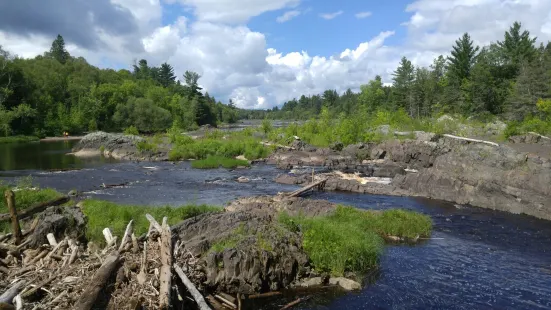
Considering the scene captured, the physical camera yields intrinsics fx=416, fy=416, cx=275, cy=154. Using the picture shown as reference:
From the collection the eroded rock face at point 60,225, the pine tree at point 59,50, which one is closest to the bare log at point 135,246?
the eroded rock face at point 60,225

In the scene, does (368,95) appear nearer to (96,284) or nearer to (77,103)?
(77,103)

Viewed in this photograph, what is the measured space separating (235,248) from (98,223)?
25.2ft

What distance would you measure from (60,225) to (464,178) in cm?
2952

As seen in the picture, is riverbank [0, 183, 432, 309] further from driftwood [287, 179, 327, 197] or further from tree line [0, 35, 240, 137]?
tree line [0, 35, 240, 137]

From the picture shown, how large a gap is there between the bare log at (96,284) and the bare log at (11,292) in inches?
66.0

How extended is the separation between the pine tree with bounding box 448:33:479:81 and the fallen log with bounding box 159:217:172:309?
9732 centimetres

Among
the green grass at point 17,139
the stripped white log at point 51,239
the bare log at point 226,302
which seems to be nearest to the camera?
the bare log at point 226,302

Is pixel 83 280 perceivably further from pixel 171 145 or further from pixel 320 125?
pixel 320 125

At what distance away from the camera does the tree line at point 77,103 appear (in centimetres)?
10050

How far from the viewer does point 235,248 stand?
50.8 feet

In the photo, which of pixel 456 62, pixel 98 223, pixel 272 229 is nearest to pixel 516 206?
pixel 272 229

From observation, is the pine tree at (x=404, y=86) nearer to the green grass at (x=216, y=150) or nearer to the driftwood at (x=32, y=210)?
the green grass at (x=216, y=150)

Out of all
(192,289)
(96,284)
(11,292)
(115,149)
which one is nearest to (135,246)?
(96,284)

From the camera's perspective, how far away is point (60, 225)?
16219 millimetres
